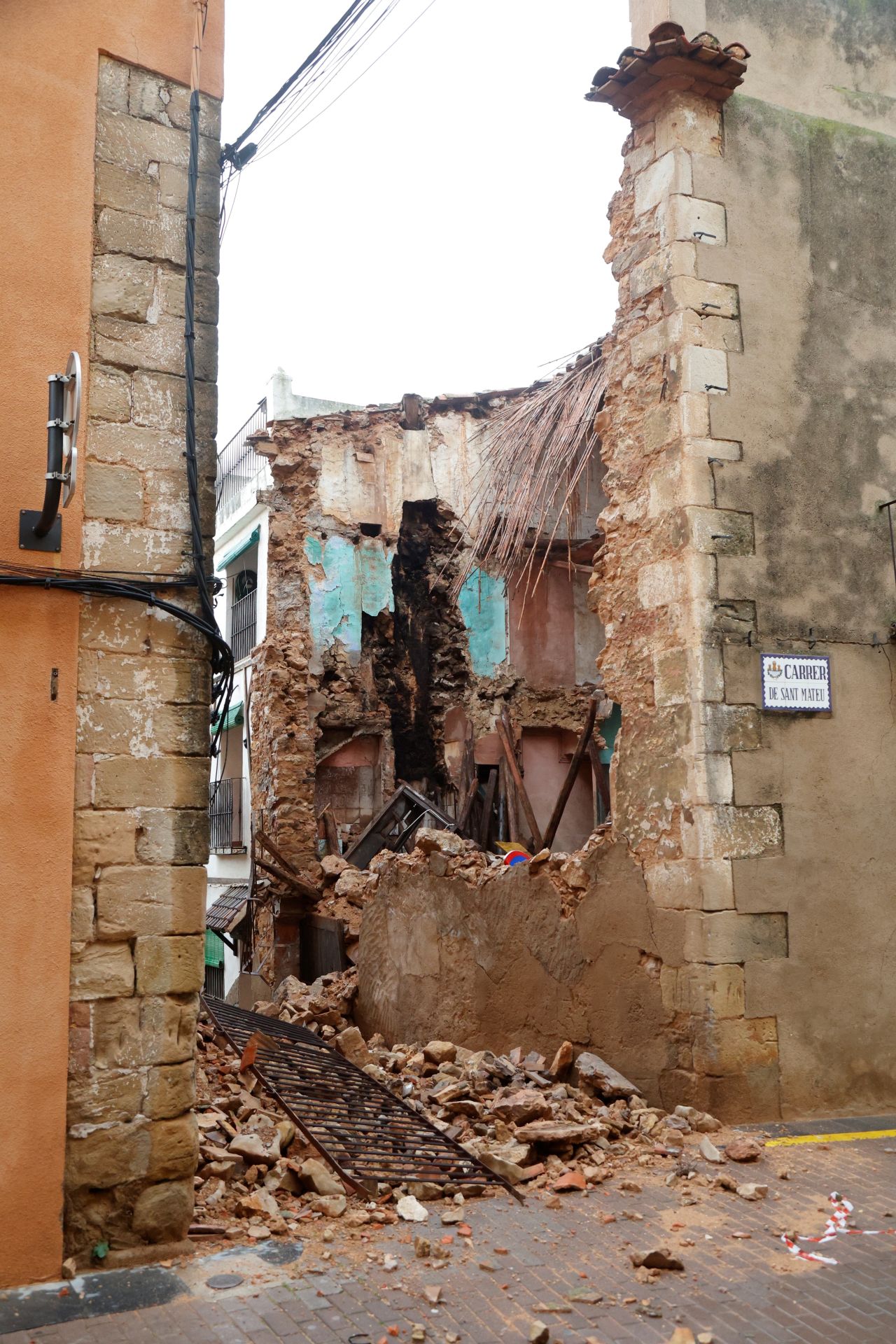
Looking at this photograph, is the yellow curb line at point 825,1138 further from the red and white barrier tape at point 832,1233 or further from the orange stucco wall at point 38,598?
the orange stucco wall at point 38,598

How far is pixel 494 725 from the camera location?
54.3ft

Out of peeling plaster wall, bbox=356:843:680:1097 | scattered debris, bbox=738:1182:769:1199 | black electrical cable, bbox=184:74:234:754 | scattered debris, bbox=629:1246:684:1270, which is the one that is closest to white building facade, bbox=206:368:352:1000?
peeling plaster wall, bbox=356:843:680:1097

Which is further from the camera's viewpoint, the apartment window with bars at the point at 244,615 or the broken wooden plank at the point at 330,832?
the apartment window with bars at the point at 244,615

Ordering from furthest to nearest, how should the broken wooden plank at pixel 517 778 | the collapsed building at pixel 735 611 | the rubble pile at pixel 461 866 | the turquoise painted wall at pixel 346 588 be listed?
the turquoise painted wall at pixel 346 588 < the broken wooden plank at pixel 517 778 < the rubble pile at pixel 461 866 < the collapsed building at pixel 735 611

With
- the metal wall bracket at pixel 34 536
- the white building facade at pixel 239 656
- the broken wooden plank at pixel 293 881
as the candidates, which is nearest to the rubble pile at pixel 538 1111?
the metal wall bracket at pixel 34 536

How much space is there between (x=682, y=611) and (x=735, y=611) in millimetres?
310

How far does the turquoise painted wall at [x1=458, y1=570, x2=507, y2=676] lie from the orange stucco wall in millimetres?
12564

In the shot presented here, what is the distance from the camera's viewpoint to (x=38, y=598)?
14.4 feet

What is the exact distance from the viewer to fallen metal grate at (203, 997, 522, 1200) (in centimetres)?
527

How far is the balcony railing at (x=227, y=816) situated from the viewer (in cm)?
2027

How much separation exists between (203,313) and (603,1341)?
4164 mm

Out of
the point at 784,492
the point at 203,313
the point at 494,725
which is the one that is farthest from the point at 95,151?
the point at 494,725

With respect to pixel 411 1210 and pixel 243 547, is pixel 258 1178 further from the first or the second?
pixel 243 547

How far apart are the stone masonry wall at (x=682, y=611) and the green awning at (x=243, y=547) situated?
13558 millimetres
